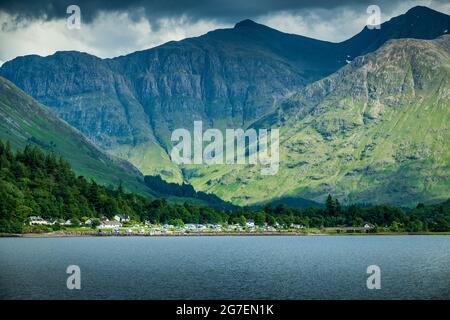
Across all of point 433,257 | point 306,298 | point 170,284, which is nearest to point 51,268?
point 170,284

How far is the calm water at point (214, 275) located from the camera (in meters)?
112

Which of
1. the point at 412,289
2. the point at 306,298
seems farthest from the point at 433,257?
the point at 306,298

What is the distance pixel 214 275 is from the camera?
137 metres

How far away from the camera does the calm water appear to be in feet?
367

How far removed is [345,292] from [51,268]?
5782 cm
